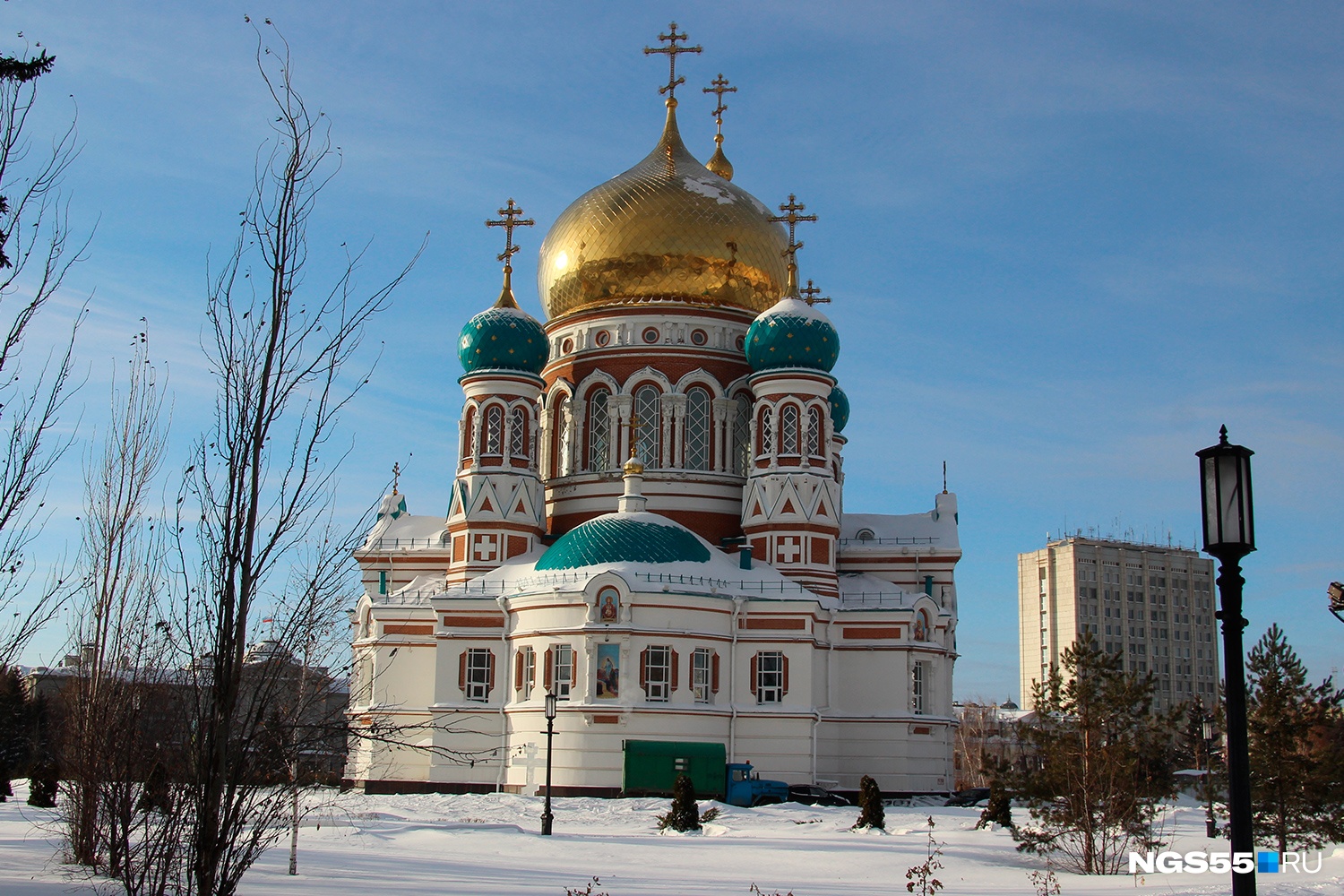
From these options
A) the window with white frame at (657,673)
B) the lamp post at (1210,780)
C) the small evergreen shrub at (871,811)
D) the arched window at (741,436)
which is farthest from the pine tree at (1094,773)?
the arched window at (741,436)

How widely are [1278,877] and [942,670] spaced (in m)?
18.9

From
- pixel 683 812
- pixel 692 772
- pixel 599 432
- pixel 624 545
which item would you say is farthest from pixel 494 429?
pixel 683 812

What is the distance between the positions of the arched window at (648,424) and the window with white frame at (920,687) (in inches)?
333

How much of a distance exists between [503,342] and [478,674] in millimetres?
8554

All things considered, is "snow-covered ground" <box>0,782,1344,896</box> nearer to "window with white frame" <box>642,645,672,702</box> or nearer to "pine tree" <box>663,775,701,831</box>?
"pine tree" <box>663,775,701,831</box>

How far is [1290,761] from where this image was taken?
17.1 metres

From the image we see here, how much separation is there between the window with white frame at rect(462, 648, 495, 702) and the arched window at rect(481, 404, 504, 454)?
535cm

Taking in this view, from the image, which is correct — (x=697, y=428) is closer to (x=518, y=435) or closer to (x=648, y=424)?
(x=648, y=424)

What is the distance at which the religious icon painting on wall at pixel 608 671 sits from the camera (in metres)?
29.1

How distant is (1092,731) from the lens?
17.1 m

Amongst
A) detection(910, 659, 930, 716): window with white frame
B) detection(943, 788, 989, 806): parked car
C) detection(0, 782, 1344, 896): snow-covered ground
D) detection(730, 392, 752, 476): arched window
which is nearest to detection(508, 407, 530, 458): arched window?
detection(730, 392, 752, 476): arched window

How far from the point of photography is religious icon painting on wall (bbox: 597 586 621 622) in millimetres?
29281

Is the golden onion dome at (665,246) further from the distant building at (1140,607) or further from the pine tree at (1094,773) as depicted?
the distant building at (1140,607)

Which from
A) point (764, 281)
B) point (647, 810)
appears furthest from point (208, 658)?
point (764, 281)
